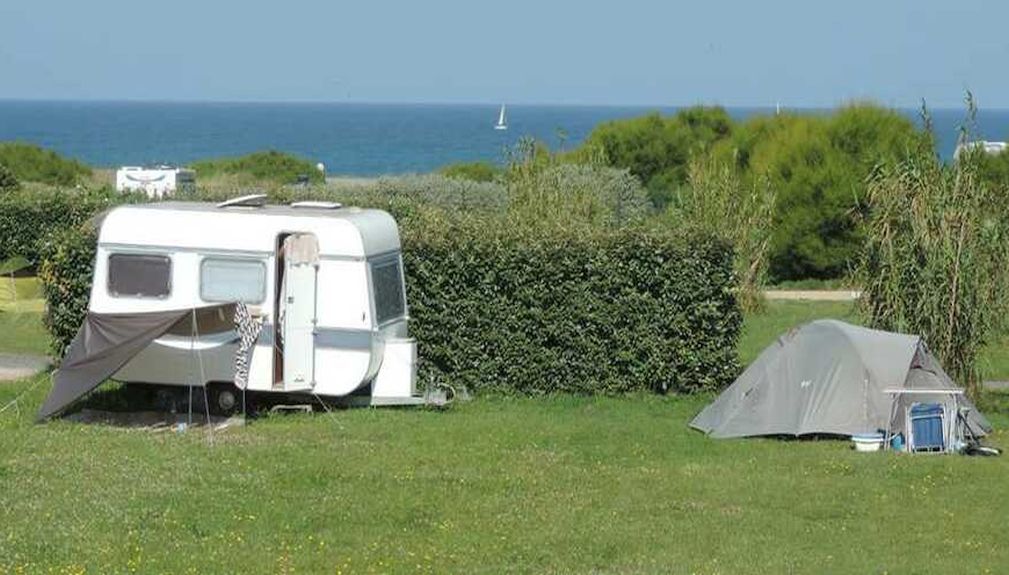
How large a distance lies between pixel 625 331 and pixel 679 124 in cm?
3249

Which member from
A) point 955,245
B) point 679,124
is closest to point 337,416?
point 955,245

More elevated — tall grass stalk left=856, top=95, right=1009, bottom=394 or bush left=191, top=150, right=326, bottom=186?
tall grass stalk left=856, top=95, right=1009, bottom=394

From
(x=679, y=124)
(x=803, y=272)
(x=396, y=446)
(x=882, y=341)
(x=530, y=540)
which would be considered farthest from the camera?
(x=679, y=124)

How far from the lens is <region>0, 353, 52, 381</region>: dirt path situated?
851 inches

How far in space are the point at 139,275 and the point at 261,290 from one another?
151 cm

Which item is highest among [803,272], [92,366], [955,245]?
[955,245]

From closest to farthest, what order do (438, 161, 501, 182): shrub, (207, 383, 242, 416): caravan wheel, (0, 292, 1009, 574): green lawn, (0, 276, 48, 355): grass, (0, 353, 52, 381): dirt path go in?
(0, 292, 1009, 574): green lawn < (207, 383, 242, 416): caravan wheel < (0, 353, 52, 381): dirt path < (0, 276, 48, 355): grass < (438, 161, 501, 182): shrub

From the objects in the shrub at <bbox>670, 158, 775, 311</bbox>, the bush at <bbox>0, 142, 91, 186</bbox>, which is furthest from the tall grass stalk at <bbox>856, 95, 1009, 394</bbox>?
the bush at <bbox>0, 142, 91, 186</bbox>

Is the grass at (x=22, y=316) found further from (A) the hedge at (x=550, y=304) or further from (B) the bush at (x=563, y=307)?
(B) the bush at (x=563, y=307)

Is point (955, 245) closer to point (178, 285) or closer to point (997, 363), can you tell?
point (997, 363)

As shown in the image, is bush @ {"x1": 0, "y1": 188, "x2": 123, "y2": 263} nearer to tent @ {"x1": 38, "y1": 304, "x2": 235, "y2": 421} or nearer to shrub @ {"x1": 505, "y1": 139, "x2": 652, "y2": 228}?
shrub @ {"x1": 505, "y1": 139, "x2": 652, "y2": 228}

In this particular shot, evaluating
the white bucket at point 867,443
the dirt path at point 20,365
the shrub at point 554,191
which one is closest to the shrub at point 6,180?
the shrub at point 554,191

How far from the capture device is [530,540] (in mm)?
12547

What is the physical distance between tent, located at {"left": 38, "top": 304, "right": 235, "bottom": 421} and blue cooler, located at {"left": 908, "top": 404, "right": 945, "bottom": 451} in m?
7.50
